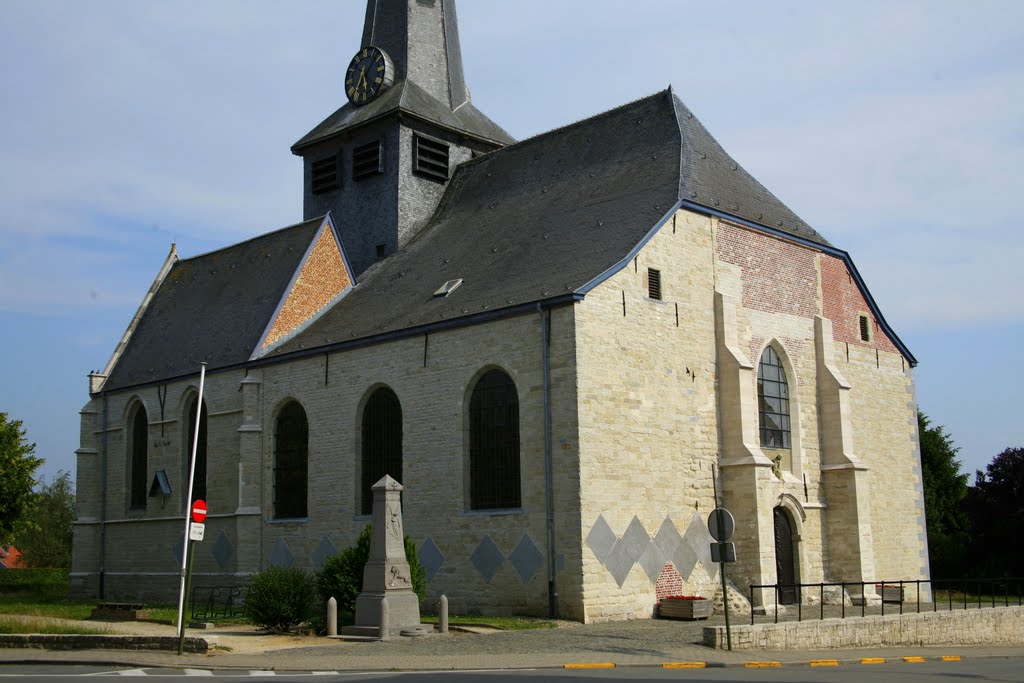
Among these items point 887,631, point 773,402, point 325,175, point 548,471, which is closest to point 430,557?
point 548,471

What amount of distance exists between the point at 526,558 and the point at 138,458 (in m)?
14.5

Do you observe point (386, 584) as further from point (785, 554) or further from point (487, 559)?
point (785, 554)

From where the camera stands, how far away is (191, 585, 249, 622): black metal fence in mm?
21922

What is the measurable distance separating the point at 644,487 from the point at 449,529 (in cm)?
388

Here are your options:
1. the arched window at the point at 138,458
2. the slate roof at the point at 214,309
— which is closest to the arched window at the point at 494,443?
the slate roof at the point at 214,309

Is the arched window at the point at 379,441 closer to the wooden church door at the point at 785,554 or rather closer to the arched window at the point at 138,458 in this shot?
the wooden church door at the point at 785,554

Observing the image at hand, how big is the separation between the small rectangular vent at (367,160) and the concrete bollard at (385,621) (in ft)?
50.5

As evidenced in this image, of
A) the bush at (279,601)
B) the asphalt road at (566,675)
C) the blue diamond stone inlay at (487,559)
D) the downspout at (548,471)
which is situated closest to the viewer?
the asphalt road at (566,675)

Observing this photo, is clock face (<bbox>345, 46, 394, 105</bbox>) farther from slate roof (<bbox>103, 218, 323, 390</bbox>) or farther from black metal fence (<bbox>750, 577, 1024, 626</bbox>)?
black metal fence (<bbox>750, 577, 1024, 626</bbox>)

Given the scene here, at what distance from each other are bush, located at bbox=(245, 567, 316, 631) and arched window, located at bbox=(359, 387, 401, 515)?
4.72m

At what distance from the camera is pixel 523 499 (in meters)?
19.4

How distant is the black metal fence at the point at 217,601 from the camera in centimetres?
2192

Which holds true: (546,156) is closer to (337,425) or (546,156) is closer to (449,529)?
(337,425)

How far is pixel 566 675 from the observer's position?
38.4 feet
